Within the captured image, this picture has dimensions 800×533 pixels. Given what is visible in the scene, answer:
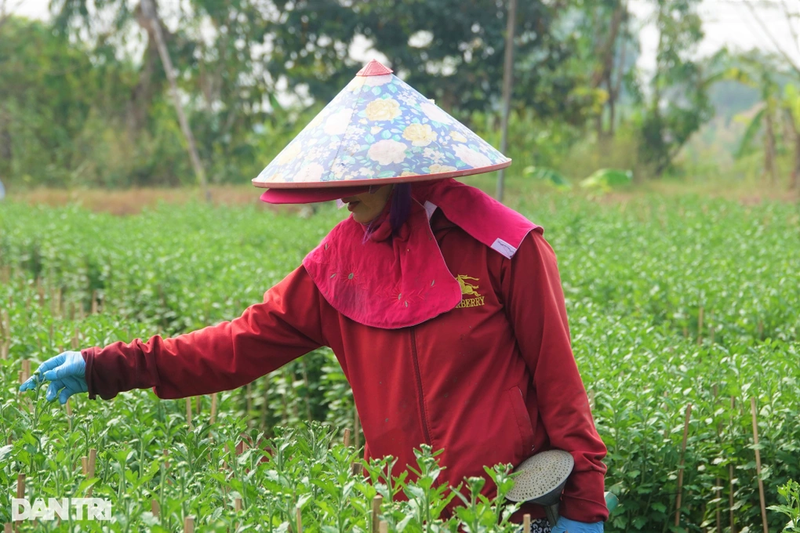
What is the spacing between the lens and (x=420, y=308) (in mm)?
2129

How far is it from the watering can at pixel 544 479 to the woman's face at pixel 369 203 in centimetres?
72

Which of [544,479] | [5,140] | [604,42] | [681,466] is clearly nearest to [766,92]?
[604,42]

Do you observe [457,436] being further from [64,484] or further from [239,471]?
[64,484]

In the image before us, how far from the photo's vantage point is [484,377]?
211 cm

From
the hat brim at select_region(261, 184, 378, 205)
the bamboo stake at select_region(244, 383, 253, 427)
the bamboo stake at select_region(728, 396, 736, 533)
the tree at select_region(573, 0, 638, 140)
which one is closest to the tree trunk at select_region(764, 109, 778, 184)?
the tree at select_region(573, 0, 638, 140)

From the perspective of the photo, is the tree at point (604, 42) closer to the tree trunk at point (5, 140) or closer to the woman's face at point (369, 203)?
the tree trunk at point (5, 140)

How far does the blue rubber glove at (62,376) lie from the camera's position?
90.2 inches

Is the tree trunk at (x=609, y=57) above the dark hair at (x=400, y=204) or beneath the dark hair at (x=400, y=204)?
above

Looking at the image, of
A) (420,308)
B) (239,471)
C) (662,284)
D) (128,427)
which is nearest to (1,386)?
(128,427)

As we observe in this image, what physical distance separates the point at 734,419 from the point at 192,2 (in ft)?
65.5

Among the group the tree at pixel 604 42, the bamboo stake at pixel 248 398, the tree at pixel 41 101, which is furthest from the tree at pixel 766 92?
the bamboo stake at pixel 248 398

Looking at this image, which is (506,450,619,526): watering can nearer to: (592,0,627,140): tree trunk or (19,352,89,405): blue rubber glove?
(19,352,89,405): blue rubber glove

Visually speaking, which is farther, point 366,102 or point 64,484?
point 366,102

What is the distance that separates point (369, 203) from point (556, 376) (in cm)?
62
